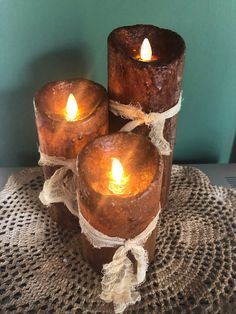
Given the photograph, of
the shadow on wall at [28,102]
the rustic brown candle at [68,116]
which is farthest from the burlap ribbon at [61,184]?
the shadow on wall at [28,102]

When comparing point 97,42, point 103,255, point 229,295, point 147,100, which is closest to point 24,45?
point 97,42

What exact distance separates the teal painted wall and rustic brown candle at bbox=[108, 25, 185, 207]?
57 millimetres

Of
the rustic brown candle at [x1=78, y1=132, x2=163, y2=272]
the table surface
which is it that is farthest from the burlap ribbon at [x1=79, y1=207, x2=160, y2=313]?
the table surface

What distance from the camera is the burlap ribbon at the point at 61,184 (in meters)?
0.55

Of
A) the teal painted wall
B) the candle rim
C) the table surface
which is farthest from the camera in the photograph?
the table surface

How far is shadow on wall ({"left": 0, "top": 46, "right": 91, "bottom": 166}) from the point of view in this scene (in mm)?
648

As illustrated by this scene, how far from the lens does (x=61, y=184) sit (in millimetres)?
566

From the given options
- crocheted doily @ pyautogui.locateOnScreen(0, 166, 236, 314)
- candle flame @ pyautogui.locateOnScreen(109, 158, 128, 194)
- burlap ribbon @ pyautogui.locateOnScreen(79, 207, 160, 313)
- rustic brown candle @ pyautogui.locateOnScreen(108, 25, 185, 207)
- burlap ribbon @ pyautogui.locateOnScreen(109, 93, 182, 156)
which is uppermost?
rustic brown candle @ pyautogui.locateOnScreen(108, 25, 185, 207)

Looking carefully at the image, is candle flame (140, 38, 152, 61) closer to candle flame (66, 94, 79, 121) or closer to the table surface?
candle flame (66, 94, 79, 121)

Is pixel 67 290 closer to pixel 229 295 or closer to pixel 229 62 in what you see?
pixel 229 295

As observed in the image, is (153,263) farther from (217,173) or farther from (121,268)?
(217,173)

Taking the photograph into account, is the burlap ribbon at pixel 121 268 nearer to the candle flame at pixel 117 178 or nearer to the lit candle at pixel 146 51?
the candle flame at pixel 117 178

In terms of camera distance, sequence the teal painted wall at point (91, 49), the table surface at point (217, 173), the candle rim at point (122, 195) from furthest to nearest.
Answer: the table surface at point (217, 173), the teal painted wall at point (91, 49), the candle rim at point (122, 195)

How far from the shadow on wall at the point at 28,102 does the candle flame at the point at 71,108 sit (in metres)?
0.13
